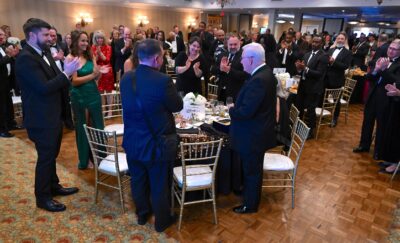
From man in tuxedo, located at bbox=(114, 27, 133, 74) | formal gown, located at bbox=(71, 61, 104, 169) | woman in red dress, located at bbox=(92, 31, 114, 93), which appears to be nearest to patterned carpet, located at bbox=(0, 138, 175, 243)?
formal gown, located at bbox=(71, 61, 104, 169)

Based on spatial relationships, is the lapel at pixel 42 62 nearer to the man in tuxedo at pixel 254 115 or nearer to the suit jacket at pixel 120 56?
the man in tuxedo at pixel 254 115

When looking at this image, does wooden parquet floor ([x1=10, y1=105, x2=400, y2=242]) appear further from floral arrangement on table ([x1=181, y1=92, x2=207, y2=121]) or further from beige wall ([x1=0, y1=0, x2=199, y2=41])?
beige wall ([x1=0, y1=0, x2=199, y2=41])

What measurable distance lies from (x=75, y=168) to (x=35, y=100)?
1447 mm

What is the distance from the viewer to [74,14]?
A: 37.9 ft

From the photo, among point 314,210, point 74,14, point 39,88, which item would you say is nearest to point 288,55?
point 314,210

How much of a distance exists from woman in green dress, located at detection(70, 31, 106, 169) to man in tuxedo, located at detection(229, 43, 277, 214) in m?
1.76

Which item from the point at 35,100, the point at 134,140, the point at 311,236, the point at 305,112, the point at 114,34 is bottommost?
the point at 311,236

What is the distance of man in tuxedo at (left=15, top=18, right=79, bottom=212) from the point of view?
2367 millimetres

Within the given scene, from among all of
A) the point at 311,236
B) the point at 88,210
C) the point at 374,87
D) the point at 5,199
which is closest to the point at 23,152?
the point at 5,199

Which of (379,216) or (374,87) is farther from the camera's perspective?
(374,87)

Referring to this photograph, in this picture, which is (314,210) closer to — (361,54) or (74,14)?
(361,54)

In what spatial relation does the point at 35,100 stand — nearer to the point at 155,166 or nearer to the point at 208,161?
the point at 155,166

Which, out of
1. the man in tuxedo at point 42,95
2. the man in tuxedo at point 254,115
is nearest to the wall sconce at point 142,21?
the man in tuxedo at point 42,95

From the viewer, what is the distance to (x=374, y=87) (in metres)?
4.01
